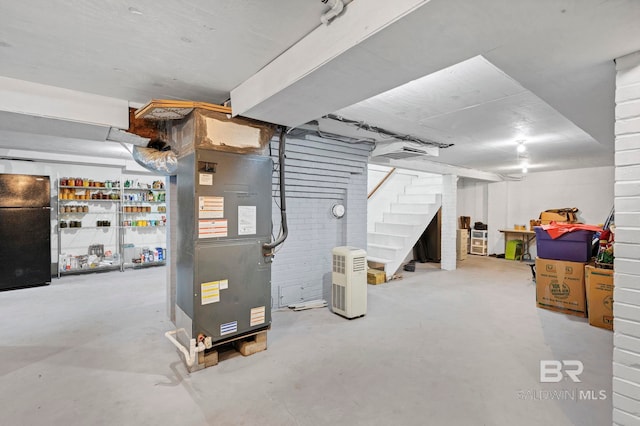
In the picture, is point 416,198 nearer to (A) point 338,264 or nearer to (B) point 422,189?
(B) point 422,189

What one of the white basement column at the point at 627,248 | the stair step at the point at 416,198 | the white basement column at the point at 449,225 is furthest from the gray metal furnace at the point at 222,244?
the white basement column at the point at 449,225

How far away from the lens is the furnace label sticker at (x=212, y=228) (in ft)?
8.40

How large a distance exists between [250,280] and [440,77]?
248 centimetres

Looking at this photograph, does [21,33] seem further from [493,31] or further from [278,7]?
[493,31]

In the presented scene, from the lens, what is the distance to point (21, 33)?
1839 millimetres

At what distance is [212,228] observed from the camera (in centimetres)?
261

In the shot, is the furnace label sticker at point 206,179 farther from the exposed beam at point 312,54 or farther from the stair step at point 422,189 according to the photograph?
the stair step at point 422,189

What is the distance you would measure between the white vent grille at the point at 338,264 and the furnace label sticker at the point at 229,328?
1479 millimetres

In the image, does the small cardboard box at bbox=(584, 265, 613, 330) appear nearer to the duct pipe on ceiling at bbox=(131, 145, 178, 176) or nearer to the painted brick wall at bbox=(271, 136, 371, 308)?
the painted brick wall at bbox=(271, 136, 371, 308)

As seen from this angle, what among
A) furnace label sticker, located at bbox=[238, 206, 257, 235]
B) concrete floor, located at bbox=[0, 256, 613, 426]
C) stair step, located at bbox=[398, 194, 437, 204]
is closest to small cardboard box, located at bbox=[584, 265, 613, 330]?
concrete floor, located at bbox=[0, 256, 613, 426]

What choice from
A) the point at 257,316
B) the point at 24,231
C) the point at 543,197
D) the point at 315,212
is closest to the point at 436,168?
the point at 315,212

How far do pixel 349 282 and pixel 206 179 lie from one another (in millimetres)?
2090

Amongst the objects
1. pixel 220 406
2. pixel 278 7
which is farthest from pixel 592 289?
pixel 278 7

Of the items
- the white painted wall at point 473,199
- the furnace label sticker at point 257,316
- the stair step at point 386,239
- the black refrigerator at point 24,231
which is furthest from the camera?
the white painted wall at point 473,199
